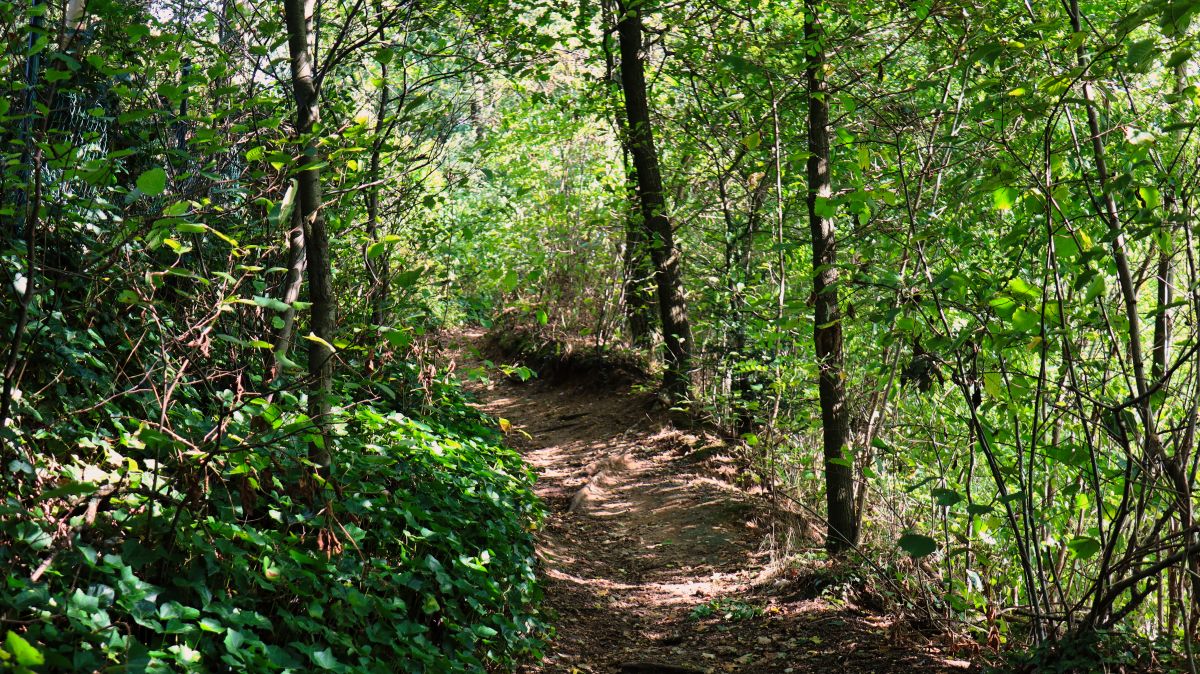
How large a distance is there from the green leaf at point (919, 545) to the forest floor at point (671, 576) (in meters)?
1.38

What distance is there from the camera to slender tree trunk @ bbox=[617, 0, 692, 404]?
9.70 m

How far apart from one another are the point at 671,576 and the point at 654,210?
4.29m

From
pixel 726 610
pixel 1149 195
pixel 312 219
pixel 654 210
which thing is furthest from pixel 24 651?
pixel 654 210

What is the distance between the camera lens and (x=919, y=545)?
3.25 m

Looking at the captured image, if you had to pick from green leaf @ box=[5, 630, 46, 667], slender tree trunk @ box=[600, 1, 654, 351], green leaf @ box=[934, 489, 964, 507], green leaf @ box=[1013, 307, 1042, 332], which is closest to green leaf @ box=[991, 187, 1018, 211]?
green leaf @ box=[1013, 307, 1042, 332]

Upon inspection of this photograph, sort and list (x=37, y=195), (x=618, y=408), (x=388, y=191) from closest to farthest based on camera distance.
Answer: (x=37, y=195), (x=388, y=191), (x=618, y=408)

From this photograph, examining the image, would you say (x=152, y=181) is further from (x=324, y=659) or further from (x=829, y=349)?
(x=829, y=349)

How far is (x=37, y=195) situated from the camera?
247 centimetres

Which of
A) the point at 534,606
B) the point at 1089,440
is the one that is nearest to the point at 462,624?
the point at 534,606

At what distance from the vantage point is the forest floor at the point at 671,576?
15.8ft

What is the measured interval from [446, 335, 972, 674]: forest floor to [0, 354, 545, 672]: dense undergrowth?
0.93 m

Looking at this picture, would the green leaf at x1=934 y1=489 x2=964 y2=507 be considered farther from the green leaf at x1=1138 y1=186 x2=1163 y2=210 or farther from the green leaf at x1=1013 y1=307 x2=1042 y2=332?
the green leaf at x1=1138 y1=186 x2=1163 y2=210

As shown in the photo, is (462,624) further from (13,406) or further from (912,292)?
(912,292)

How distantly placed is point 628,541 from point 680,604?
153 cm
